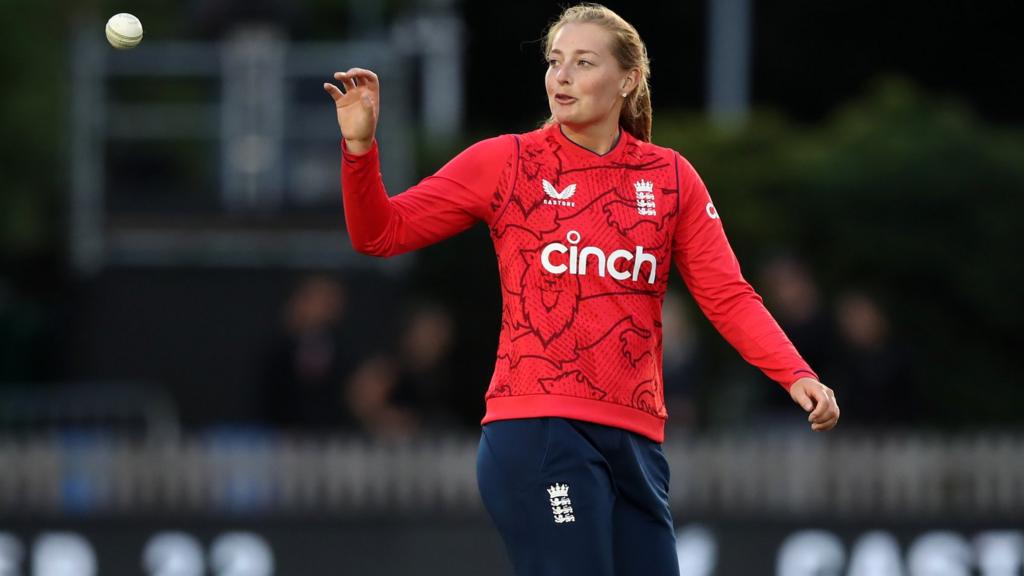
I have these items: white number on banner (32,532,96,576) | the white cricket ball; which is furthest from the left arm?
white number on banner (32,532,96,576)

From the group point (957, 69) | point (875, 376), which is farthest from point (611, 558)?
point (957, 69)

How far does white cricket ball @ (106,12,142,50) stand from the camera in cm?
520

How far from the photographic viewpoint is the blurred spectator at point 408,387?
35.8ft

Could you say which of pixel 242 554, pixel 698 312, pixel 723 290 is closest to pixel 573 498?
pixel 723 290

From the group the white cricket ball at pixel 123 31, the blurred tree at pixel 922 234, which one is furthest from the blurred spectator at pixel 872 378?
the white cricket ball at pixel 123 31

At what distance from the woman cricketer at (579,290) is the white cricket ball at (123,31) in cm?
77

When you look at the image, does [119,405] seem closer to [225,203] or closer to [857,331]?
[225,203]

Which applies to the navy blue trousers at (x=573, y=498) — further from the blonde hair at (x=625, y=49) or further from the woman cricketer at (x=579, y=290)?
the blonde hair at (x=625, y=49)

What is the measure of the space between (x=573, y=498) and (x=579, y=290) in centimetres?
51

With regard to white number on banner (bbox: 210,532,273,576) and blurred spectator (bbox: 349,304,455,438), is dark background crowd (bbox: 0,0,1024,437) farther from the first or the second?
white number on banner (bbox: 210,532,273,576)

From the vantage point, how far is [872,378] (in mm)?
10727

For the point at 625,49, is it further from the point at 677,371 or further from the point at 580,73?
the point at 677,371

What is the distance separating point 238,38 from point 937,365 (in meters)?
5.45

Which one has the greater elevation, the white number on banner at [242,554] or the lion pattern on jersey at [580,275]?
the lion pattern on jersey at [580,275]
